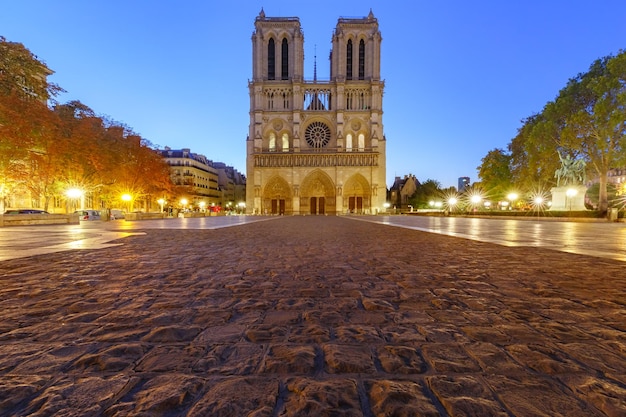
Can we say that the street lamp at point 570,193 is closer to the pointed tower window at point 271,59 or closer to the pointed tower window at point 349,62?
the pointed tower window at point 349,62

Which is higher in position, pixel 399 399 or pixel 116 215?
pixel 399 399

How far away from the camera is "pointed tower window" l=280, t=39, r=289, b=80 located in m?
60.7

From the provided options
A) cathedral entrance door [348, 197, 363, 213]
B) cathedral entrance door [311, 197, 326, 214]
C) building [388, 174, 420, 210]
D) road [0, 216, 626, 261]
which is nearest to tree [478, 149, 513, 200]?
cathedral entrance door [348, 197, 363, 213]

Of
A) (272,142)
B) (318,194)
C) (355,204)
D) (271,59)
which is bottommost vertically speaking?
(355,204)

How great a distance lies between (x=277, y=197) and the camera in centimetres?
6203

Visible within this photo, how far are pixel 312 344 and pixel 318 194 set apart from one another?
196ft

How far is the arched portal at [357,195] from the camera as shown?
196ft

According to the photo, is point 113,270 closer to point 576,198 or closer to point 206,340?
point 206,340

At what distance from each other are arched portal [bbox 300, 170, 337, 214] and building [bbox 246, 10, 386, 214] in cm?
19

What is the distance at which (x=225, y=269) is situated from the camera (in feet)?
15.4

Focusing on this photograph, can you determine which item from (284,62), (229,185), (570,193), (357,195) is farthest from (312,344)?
(229,185)

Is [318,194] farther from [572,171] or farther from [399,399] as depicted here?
[399,399]

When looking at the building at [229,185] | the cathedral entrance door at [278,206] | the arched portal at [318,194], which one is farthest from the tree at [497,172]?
the building at [229,185]

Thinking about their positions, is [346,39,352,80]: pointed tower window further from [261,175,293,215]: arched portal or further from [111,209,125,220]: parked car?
[111,209,125,220]: parked car
